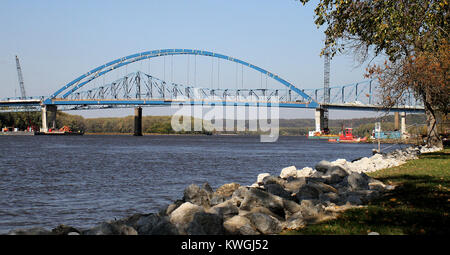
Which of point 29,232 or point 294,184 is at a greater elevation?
point 29,232

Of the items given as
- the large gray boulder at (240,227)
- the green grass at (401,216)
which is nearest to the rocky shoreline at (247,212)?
the large gray boulder at (240,227)

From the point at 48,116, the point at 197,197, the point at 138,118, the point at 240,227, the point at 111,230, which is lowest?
the point at 197,197

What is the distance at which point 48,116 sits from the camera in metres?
158

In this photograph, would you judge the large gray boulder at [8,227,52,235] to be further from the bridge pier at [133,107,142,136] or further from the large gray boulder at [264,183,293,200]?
the bridge pier at [133,107,142,136]

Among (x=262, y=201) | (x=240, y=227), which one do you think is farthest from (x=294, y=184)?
(x=240, y=227)

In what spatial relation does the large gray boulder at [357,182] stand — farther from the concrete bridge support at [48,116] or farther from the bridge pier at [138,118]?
the concrete bridge support at [48,116]

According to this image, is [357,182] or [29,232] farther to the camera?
[357,182]

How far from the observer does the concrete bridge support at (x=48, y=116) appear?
153 metres

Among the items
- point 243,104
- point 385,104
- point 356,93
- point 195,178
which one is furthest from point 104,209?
Answer: point 356,93

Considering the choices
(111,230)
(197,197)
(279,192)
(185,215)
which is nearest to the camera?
(111,230)

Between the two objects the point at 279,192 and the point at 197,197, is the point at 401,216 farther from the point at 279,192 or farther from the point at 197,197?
the point at 197,197

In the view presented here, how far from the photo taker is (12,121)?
181 m

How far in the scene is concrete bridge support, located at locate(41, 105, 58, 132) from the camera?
15338cm
